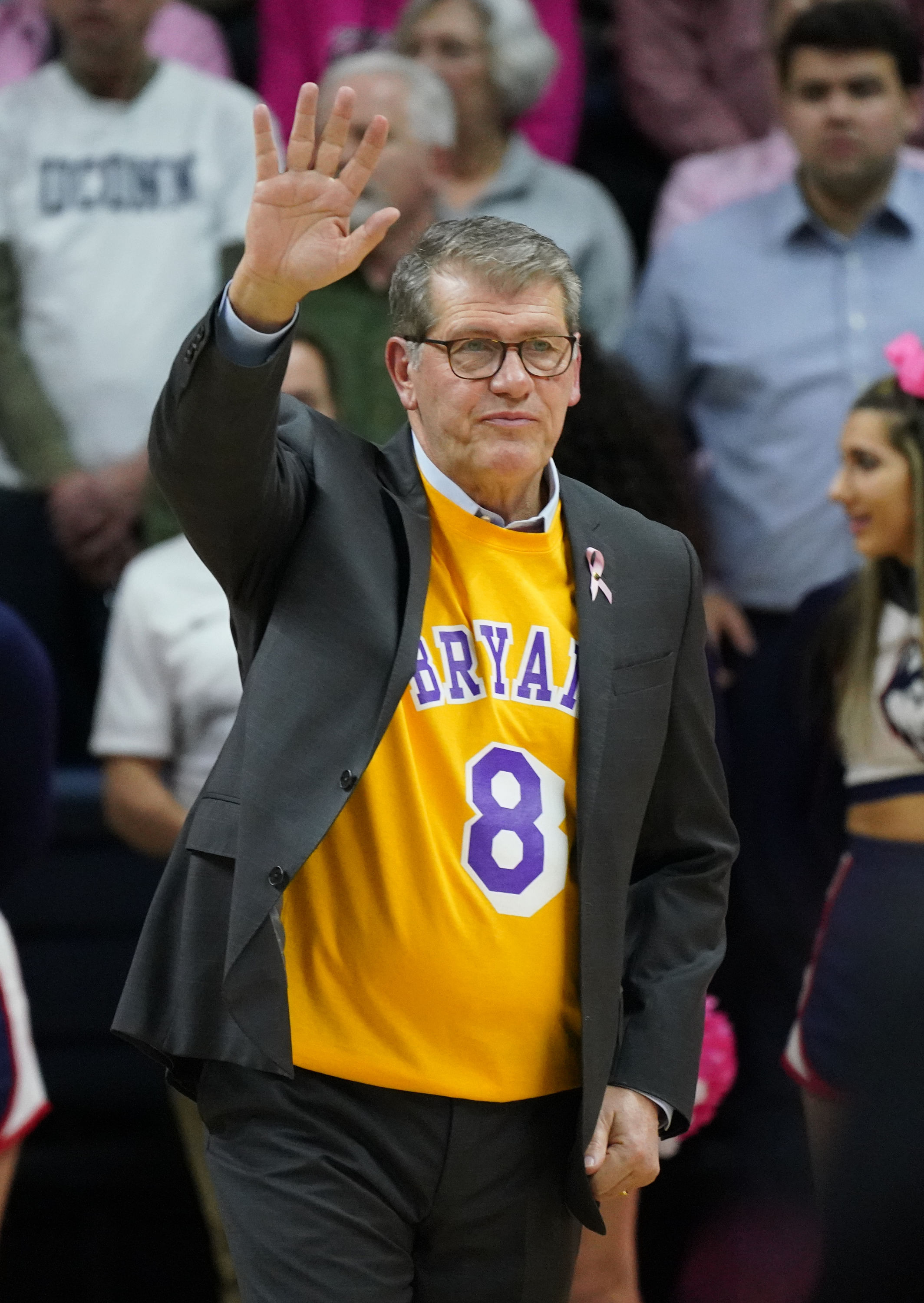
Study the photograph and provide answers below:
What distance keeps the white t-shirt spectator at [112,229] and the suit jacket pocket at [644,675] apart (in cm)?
247

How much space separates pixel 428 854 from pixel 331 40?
130 inches

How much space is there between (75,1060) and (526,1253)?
234 centimetres

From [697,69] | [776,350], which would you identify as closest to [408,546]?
[776,350]

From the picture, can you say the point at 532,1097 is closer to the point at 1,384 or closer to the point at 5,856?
the point at 5,856

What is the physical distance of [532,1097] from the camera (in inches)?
99.9

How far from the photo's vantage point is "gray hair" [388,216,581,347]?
2.50m

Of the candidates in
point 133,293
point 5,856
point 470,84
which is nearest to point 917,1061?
point 5,856

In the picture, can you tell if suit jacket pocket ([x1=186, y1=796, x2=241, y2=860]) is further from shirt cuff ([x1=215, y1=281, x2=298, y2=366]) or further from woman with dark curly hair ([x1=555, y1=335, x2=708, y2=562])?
woman with dark curly hair ([x1=555, y1=335, x2=708, y2=562])

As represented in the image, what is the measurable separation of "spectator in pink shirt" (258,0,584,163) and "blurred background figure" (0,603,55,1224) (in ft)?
7.60

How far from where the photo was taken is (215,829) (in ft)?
8.00

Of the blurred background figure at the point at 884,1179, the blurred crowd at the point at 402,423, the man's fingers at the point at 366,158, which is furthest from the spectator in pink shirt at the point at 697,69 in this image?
the blurred background figure at the point at 884,1179

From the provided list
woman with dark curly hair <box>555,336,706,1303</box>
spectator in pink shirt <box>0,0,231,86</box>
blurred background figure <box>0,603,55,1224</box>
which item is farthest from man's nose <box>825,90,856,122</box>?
blurred background figure <box>0,603,55,1224</box>

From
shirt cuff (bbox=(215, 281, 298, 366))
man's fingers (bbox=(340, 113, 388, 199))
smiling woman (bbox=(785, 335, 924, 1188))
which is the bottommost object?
smiling woman (bbox=(785, 335, 924, 1188))

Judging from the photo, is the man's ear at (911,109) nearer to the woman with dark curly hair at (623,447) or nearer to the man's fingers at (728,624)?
the man's fingers at (728,624)
